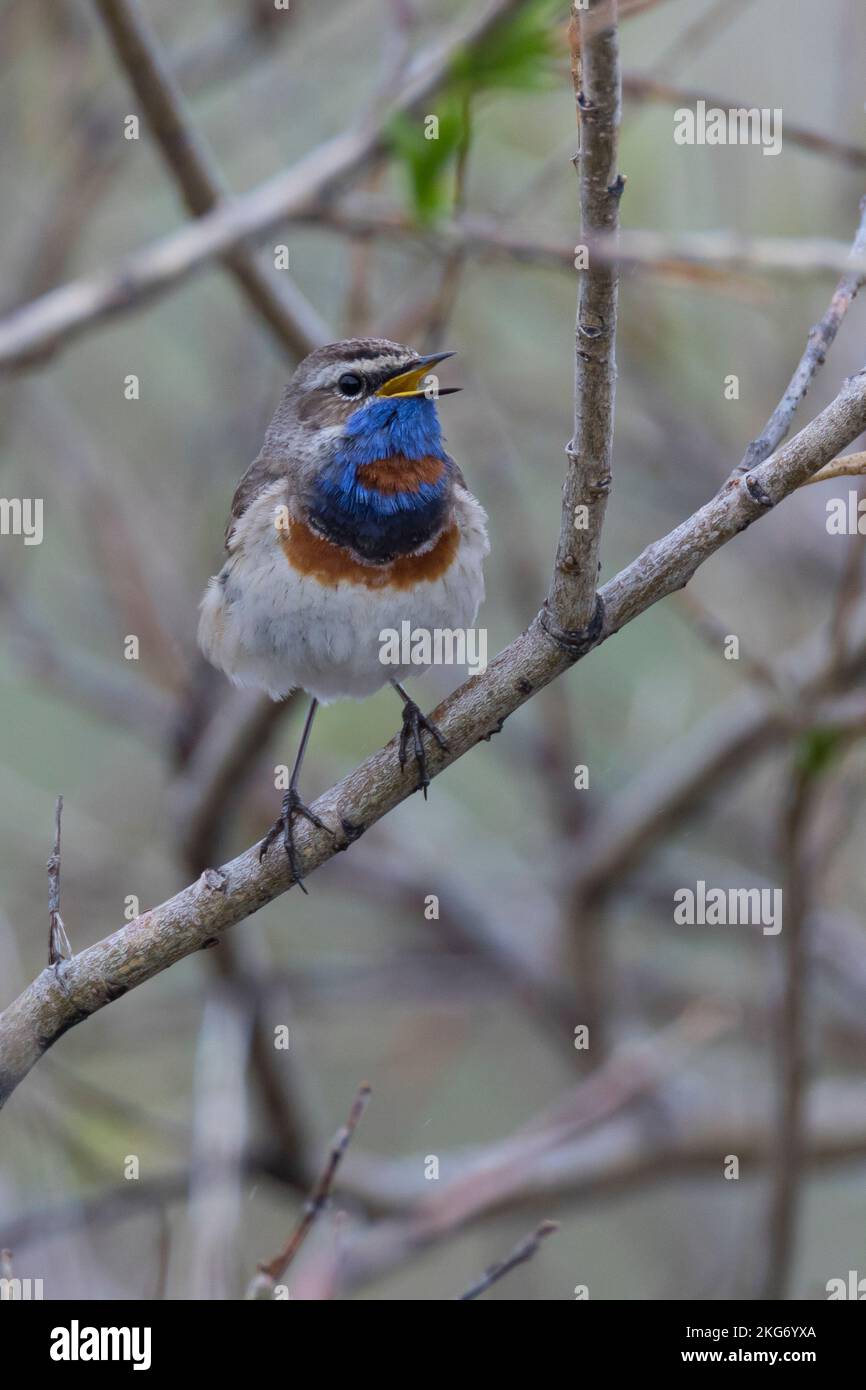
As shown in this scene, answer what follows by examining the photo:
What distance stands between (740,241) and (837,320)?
488mm

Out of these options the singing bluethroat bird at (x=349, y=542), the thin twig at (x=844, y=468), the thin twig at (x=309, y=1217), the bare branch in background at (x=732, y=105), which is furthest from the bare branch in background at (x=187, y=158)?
the thin twig at (x=309, y=1217)

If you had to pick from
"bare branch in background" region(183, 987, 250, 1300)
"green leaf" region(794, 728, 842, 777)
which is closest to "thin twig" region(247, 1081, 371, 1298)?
"bare branch in background" region(183, 987, 250, 1300)

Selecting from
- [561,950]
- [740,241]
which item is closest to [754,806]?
[561,950]

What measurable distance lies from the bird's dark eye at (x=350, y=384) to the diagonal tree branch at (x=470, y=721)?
5.49 feet

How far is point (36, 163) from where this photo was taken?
8352mm

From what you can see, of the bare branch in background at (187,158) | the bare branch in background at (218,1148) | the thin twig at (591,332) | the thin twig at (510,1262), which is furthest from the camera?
the bare branch in background at (187,158)

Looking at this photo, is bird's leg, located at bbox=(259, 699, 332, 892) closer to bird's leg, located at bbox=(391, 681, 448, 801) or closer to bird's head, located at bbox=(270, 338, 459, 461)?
bird's leg, located at bbox=(391, 681, 448, 801)

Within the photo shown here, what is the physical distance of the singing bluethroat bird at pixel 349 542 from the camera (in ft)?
14.2

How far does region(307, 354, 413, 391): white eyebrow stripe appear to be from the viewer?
4500mm

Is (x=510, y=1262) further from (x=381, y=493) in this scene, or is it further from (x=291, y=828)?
(x=381, y=493)

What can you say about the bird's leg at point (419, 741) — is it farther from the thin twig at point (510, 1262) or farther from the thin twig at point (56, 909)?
the thin twig at point (510, 1262)

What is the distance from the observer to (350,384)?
15.0ft

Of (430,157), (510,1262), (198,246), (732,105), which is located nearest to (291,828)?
(510,1262)

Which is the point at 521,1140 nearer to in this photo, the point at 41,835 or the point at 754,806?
the point at 754,806
